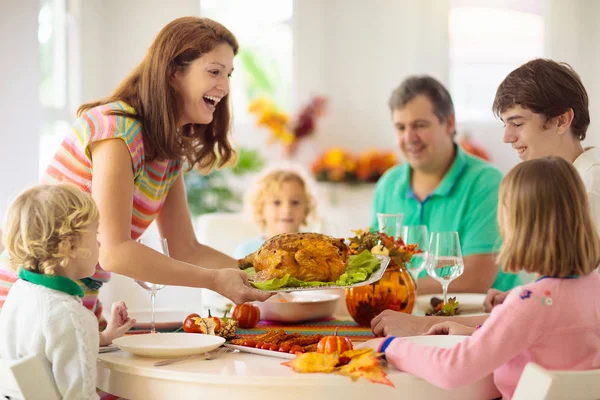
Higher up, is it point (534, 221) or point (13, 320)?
point (534, 221)

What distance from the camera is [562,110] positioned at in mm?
2217

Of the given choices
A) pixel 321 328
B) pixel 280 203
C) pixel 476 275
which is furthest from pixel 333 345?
pixel 280 203

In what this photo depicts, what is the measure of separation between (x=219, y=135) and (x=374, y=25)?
11.5 ft

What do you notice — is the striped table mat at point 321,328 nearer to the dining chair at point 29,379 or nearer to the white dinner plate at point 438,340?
the white dinner plate at point 438,340

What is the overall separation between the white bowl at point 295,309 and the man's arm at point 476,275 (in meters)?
0.86

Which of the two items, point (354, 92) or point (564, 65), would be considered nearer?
point (564, 65)

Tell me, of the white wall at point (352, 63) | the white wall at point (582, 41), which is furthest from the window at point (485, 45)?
the white wall at point (352, 63)

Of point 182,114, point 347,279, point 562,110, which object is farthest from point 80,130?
point 562,110

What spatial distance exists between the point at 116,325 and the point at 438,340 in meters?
0.81

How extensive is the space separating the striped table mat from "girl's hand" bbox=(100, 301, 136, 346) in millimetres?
313

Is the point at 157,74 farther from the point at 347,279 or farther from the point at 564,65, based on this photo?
the point at 564,65

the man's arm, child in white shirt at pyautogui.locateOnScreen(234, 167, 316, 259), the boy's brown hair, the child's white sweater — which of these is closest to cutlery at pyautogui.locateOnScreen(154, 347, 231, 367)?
the child's white sweater

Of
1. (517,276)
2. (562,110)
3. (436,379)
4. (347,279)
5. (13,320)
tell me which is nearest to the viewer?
(436,379)

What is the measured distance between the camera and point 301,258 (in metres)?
1.94
